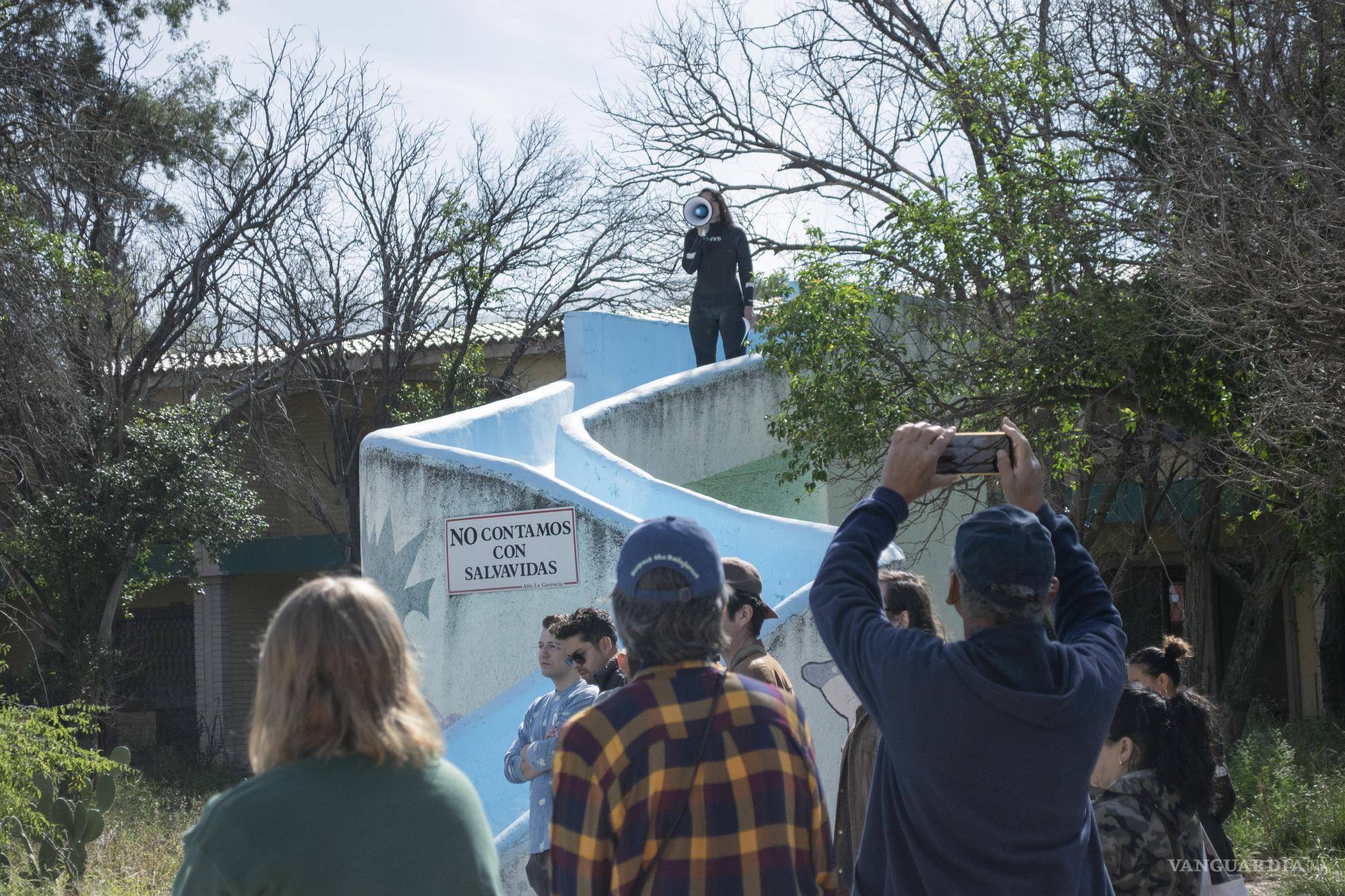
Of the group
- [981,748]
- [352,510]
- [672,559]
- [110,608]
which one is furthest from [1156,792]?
[352,510]

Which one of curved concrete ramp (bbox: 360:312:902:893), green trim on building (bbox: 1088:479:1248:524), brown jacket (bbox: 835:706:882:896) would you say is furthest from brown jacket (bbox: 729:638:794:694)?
green trim on building (bbox: 1088:479:1248:524)

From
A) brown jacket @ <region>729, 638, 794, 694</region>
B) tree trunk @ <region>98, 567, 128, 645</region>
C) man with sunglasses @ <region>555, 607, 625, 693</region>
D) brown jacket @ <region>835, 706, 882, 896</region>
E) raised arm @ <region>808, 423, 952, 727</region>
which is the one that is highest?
raised arm @ <region>808, 423, 952, 727</region>

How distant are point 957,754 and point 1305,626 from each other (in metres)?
16.8

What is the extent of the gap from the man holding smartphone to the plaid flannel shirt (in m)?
0.16

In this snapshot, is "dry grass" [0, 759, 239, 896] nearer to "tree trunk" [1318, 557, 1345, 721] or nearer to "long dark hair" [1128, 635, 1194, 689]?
"long dark hair" [1128, 635, 1194, 689]

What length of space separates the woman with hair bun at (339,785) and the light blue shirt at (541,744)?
2.70 m

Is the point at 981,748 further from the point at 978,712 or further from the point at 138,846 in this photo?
the point at 138,846

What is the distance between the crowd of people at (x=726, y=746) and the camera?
2.07m

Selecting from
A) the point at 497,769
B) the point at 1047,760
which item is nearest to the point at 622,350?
the point at 497,769

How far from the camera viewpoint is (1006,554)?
2336 millimetres

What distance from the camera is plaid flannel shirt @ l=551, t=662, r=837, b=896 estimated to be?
229 centimetres

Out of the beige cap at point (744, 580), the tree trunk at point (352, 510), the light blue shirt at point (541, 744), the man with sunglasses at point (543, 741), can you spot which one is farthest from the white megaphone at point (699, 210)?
the beige cap at point (744, 580)

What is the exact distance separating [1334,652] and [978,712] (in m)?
14.8

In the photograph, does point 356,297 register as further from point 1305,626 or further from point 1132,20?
point 1305,626
